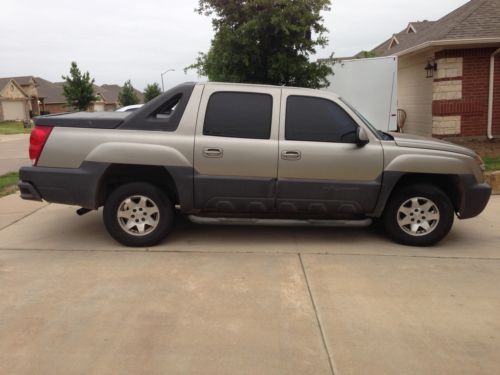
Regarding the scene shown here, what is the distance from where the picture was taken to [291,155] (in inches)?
206

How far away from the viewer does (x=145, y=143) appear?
204 inches

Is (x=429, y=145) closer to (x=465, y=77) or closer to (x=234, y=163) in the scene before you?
(x=234, y=163)

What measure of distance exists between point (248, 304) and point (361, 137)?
7.48ft

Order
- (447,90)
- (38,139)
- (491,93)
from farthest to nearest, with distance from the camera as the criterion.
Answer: (447,90), (491,93), (38,139)

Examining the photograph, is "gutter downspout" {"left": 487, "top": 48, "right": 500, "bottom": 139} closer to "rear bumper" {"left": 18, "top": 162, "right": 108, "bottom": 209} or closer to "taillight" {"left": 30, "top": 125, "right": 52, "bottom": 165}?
"rear bumper" {"left": 18, "top": 162, "right": 108, "bottom": 209}

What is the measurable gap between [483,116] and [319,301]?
967 centimetres

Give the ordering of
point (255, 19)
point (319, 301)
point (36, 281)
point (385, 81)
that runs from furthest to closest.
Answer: point (385, 81)
point (255, 19)
point (36, 281)
point (319, 301)

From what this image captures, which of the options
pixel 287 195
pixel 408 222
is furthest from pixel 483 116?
pixel 287 195

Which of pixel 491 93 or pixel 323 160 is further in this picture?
pixel 491 93

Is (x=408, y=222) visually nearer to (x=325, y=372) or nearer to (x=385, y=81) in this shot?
(x=325, y=372)

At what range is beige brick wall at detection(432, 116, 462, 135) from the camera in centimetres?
1177

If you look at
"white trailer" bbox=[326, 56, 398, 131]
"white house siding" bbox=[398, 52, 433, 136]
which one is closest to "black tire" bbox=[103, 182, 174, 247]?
"white trailer" bbox=[326, 56, 398, 131]

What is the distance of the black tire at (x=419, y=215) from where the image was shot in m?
5.43

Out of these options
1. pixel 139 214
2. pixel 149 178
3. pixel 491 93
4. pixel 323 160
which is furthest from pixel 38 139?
pixel 491 93
